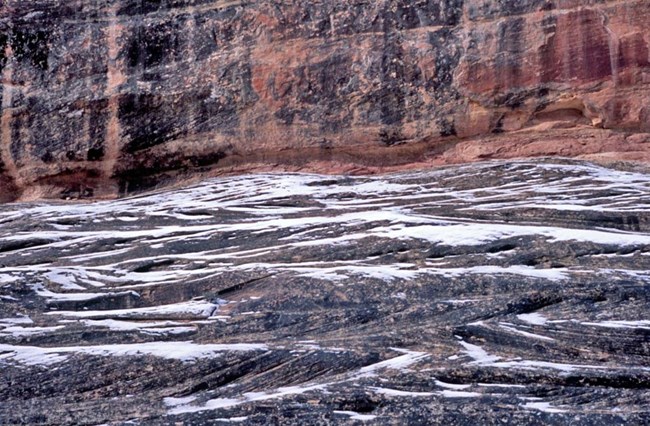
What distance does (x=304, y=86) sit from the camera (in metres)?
6.17

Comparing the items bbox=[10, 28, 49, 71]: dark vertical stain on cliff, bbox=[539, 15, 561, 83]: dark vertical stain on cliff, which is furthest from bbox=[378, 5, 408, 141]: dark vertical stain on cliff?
bbox=[10, 28, 49, 71]: dark vertical stain on cliff

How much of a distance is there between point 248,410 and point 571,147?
3464mm

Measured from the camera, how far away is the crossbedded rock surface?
10.1ft

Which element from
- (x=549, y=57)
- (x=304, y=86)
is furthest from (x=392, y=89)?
(x=549, y=57)

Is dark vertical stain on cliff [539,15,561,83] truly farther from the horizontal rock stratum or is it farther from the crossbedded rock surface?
the crossbedded rock surface

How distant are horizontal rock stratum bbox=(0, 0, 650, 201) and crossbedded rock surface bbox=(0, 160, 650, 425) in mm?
1061

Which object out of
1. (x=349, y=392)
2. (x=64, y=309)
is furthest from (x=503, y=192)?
(x=64, y=309)

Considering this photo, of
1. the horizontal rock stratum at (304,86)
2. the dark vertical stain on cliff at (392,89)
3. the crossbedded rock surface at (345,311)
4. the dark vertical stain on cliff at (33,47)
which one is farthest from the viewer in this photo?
the dark vertical stain on cliff at (33,47)

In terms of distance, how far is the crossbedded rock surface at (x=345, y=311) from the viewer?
3.09 metres

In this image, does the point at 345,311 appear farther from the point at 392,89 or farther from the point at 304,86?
the point at 304,86

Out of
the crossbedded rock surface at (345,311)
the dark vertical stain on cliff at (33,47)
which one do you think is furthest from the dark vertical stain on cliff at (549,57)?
the dark vertical stain on cliff at (33,47)

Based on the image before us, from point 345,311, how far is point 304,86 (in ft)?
9.43

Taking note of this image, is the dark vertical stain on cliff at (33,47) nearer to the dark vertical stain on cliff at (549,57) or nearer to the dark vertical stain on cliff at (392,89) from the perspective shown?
the dark vertical stain on cliff at (392,89)

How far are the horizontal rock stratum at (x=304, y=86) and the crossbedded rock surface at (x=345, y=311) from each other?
1061mm
